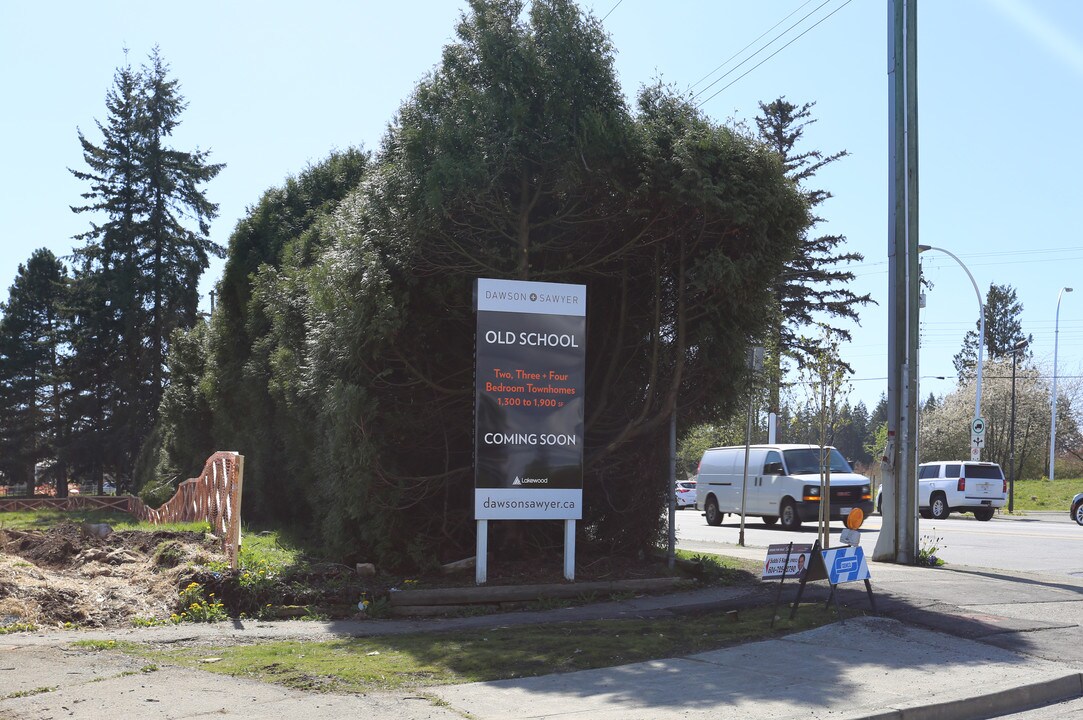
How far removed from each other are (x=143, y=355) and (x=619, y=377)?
40862 millimetres

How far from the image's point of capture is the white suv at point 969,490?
32719 mm

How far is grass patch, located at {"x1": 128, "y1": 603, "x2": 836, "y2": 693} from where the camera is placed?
23.9ft

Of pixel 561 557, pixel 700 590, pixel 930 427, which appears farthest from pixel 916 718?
pixel 930 427

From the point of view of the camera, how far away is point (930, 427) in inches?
2601

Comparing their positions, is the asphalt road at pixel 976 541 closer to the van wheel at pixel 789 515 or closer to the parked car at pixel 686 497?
the van wheel at pixel 789 515

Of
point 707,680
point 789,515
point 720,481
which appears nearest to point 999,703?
point 707,680

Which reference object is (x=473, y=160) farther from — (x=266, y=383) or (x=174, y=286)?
(x=174, y=286)

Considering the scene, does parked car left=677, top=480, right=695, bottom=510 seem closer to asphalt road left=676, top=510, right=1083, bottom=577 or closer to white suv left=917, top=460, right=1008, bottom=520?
white suv left=917, top=460, right=1008, bottom=520

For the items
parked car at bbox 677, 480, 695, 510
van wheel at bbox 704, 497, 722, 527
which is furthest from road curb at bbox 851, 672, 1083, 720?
parked car at bbox 677, 480, 695, 510

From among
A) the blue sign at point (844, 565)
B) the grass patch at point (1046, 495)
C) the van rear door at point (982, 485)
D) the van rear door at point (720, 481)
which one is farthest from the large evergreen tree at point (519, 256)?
the grass patch at point (1046, 495)

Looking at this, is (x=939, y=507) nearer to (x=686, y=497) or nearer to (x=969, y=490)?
(x=969, y=490)

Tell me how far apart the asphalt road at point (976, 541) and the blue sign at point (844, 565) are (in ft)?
20.2

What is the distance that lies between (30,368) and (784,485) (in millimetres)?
55121

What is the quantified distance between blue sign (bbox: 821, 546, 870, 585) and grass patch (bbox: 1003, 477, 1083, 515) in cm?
3434
